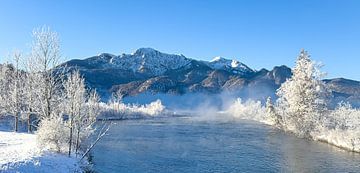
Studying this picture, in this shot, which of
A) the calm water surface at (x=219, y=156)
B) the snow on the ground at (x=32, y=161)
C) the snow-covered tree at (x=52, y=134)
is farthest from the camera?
the calm water surface at (x=219, y=156)

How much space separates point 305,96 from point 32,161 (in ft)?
205

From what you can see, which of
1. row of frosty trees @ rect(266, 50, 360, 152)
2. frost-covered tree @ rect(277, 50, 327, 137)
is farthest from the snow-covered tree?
frost-covered tree @ rect(277, 50, 327, 137)

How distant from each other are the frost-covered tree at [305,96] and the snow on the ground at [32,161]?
178ft

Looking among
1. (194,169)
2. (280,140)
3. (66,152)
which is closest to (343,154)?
(280,140)

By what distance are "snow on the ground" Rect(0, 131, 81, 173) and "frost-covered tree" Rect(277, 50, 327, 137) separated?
2140 inches

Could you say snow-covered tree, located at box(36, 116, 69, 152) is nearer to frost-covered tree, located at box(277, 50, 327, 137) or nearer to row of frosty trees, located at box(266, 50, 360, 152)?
row of frosty trees, located at box(266, 50, 360, 152)

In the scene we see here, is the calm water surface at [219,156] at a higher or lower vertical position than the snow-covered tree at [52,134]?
lower

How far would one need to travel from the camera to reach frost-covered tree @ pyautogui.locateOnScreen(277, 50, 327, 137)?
78375mm

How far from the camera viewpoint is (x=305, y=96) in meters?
81.5

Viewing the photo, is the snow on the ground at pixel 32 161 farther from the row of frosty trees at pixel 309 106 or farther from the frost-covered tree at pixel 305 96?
the frost-covered tree at pixel 305 96

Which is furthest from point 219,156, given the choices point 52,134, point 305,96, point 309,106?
point 305,96

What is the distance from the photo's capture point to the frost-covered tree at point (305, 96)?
257 feet

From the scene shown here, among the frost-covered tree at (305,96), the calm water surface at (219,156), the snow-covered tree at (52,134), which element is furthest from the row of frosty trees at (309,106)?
the snow-covered tree at (52,134)

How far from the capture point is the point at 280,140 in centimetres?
7094
